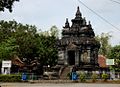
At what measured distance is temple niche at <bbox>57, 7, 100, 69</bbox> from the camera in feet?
187

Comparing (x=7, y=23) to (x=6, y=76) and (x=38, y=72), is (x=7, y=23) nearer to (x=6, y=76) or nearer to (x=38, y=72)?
(x=38, y=72)

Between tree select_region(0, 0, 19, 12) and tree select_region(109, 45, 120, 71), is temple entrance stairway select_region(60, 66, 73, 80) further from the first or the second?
tree select_region(0, 0, 19, 12)

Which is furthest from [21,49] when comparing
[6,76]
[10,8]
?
[10,8]

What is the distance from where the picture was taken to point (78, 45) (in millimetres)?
57656

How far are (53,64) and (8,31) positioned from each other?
14.1 m

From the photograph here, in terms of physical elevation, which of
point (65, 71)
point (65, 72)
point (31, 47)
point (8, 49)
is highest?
point (31, 47)

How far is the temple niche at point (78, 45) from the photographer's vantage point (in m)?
56.9

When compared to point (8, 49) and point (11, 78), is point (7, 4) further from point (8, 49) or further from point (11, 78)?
point (8, 49)

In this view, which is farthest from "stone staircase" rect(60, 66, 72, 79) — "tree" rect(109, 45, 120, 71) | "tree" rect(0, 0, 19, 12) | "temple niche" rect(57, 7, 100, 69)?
"tree" rect(0, 0, 19, 12)

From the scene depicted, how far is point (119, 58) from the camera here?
57.9 metres

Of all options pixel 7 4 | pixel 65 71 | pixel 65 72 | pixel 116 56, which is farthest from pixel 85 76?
pixel 7 4

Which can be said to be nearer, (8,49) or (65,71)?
(65,71)

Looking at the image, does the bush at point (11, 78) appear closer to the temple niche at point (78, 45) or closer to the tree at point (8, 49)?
the tree at point (8, 49)

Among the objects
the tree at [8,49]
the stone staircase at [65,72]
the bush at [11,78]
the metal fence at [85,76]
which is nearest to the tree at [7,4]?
the bush at [11,78]
